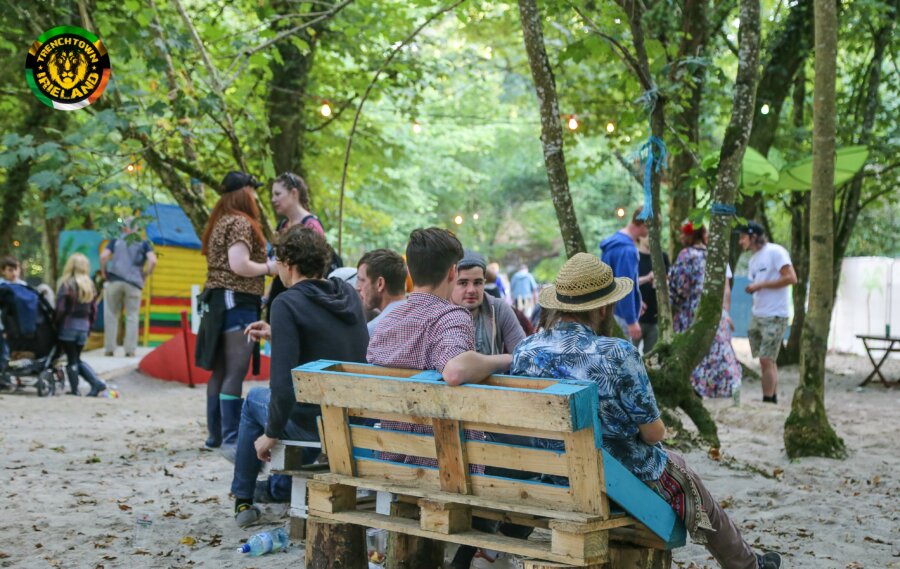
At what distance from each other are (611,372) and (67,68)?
5.20 meters

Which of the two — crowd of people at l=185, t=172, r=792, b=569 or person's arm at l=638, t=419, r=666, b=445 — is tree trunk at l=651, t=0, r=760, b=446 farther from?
person's arm at l=638, t=419, r=666, b=445

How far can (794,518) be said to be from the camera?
236 inches

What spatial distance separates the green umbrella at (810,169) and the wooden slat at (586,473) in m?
9.02

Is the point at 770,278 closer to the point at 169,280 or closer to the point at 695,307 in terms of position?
the point at 695,307

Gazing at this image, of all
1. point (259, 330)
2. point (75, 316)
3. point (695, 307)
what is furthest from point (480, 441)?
point (75, 316)

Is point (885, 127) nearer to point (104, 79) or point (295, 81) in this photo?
point (295, 81)

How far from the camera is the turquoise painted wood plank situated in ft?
11.4

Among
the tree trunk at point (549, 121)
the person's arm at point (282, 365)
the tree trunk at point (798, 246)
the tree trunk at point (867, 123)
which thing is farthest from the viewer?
the tree trunk at point (798, 246)

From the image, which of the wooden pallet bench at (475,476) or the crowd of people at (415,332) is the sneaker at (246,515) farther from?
the wooden pallet bench at (475,476)

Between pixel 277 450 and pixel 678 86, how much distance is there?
4.10m

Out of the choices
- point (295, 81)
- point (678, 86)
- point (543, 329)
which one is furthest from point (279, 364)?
point (295, 81)

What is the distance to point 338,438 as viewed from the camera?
4.05 meters

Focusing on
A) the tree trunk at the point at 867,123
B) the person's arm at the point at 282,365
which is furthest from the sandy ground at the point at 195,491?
the tree trunk at the point at 867,123

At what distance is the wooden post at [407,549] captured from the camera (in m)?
4.09
